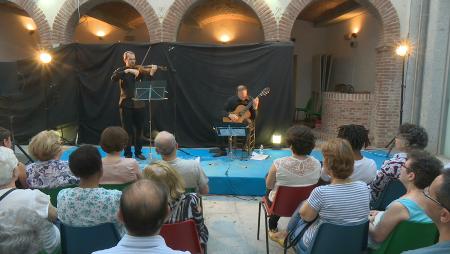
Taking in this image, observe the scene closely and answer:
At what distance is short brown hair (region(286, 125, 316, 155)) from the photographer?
2.99 metres

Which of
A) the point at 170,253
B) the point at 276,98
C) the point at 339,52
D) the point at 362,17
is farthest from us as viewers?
the point at 339,52

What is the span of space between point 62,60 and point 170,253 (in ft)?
23.4

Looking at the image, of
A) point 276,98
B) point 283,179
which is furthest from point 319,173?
point 276,98

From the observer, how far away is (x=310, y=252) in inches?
90.7

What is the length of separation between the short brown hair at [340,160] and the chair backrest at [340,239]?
33 centimetres

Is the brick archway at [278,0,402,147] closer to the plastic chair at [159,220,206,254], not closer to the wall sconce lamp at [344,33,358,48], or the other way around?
the wall sconce lamp at [344,33,358,48]

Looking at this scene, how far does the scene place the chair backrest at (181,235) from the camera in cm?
211

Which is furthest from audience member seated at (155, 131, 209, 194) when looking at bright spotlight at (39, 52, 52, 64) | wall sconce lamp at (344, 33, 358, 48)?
wall sconce lamp at (344, 33, 358, 48)

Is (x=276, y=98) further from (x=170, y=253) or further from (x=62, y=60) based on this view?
(x=170, y=253)

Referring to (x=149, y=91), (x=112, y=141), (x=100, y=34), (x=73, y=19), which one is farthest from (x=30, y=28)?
(x=112, y=141)

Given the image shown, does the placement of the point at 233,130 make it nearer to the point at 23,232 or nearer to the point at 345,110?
the point at 345,110

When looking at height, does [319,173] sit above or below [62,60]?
below

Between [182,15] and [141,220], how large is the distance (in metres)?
6.77

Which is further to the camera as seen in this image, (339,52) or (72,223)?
(339,52)
